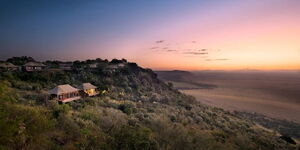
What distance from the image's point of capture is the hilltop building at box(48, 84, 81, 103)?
2522 centimetres

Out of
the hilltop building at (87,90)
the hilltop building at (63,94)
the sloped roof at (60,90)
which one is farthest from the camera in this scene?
the hilltop building at (87,90)

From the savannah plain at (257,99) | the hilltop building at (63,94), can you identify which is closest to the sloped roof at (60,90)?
the hilltop building at (63,94)

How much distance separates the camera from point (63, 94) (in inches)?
1041

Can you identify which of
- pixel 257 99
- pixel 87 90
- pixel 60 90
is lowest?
pixel 257 99

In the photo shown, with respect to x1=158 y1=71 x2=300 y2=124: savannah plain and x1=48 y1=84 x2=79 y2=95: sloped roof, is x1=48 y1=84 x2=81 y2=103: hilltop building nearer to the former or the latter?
x1=48 y1=84 x2=79 y2=95: sloped roof

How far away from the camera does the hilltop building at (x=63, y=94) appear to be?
25219 mm

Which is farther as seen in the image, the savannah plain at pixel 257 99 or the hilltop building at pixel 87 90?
the savannah plain at pixel 257 99

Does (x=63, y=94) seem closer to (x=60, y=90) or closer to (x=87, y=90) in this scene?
(x=60, y=90)

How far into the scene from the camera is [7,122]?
21.1ft

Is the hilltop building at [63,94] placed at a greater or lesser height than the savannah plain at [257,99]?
greater

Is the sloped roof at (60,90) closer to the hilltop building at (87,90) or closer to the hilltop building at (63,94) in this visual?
the hilltop building at (63,94)

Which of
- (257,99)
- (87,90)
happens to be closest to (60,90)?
(87,90)

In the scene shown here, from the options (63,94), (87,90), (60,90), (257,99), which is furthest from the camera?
(257,99)

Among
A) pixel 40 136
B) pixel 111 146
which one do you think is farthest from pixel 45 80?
pixel 111 146
